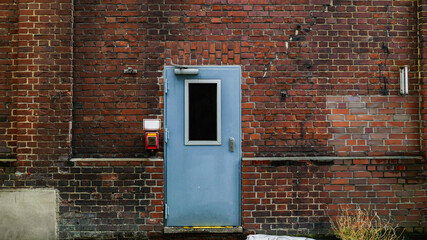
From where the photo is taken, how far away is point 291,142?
4.68 meters

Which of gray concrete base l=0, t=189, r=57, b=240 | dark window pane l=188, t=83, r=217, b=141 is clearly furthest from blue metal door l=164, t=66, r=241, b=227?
gray concrete base l=0, t=189, r=57, b=240

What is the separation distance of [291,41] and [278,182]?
202cm

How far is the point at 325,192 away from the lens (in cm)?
462

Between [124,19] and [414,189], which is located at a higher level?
[124,19]

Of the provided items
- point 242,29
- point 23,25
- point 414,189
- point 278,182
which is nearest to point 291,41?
point 242,29

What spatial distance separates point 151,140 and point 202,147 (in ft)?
2.35

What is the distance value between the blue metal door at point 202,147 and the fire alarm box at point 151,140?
0.63 feet

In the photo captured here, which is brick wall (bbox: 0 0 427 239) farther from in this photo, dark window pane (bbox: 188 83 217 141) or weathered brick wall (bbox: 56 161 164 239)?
dark window pane (bbox: 188 83 217 141)

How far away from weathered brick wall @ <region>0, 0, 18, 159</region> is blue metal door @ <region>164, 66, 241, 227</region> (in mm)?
2224

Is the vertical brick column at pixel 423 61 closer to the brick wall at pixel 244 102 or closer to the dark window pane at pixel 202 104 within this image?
the brick wall at pixel 244 102

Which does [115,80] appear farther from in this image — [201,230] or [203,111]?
[201,230]

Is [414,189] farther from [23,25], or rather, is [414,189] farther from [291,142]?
[23,25]

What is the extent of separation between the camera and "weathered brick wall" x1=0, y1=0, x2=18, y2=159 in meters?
4.65

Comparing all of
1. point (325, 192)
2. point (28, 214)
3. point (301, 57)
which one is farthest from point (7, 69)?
point (325, 192)
